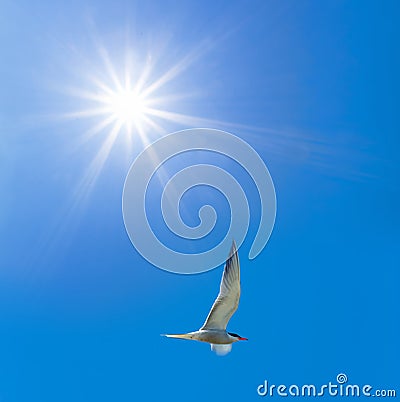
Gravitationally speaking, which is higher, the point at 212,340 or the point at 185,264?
the point at 185,264

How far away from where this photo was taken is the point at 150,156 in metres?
9.66

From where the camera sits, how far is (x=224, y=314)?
8953 millimetres

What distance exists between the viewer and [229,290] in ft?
28.6

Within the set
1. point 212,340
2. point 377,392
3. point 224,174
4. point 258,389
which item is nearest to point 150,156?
point 224,174

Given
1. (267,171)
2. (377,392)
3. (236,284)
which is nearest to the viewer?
(236,284)

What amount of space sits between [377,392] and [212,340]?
3.59m

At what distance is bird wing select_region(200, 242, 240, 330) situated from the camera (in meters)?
8.69

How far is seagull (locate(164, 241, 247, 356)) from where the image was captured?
28.6ft

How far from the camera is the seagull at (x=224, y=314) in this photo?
870 centimetres

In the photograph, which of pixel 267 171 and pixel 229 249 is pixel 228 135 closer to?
pixel 267 171

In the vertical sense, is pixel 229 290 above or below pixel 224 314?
above

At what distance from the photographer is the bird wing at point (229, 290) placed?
869 centimetres

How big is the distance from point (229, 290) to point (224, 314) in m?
0.51

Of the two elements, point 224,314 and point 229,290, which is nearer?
point 229,290
